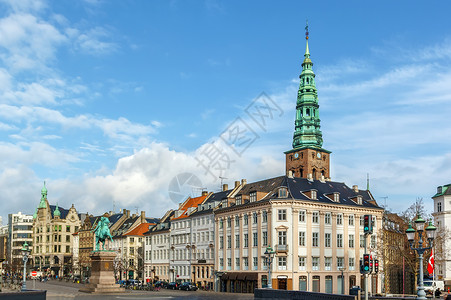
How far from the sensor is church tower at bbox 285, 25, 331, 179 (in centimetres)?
13050

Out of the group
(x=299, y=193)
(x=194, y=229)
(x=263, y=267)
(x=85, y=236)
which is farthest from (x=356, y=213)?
(x=85, y=236)

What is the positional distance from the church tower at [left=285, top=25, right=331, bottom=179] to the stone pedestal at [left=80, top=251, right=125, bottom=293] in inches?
2883

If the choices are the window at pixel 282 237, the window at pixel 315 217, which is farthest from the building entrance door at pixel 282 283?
the window at pixel 315 217

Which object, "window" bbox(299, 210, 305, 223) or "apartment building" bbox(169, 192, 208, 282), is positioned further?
"apartment building" bbox(169, 192, 208, 282)

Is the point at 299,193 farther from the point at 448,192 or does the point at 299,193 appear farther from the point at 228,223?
the point at 448,192

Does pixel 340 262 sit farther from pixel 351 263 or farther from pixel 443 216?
pixel 443 216

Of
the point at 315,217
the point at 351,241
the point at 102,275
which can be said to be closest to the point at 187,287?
the point at 315,217

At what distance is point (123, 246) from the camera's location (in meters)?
135

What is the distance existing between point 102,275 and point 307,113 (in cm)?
7969

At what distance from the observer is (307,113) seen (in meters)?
131

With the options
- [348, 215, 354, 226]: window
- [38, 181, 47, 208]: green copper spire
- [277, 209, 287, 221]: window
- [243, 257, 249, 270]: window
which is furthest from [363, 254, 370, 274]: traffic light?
[38, 181, 47, 208]: green copper spire

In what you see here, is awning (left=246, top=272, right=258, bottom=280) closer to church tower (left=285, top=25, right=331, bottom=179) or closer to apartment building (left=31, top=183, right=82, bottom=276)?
church tower (left=285, top=25, right=331, bottom=179)

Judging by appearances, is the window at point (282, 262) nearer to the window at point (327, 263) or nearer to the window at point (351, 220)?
the window at point (327, 263)

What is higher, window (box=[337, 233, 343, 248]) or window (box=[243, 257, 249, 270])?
window (box=[337, 233, 343, 248])
